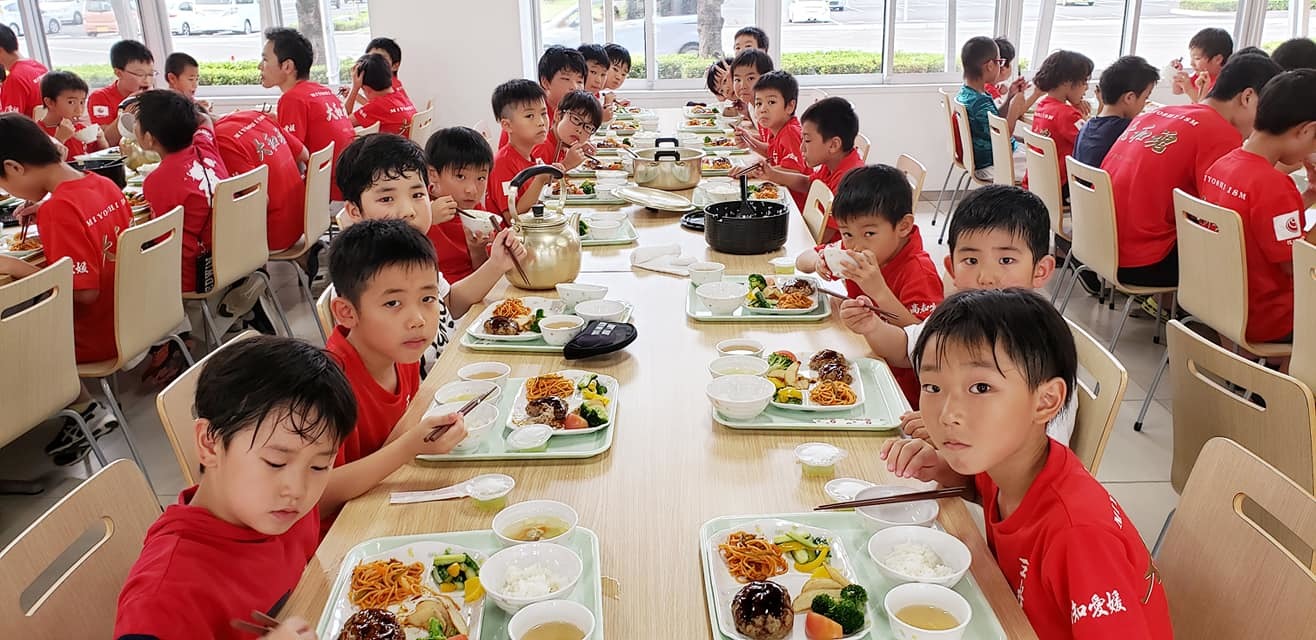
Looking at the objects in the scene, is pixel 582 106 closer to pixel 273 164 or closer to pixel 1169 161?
pixel 273 164

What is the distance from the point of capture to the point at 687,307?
212 centimetres

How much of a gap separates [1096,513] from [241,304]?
328cm

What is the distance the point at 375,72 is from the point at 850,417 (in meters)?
4.46

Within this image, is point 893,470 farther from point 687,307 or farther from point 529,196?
point 529,196

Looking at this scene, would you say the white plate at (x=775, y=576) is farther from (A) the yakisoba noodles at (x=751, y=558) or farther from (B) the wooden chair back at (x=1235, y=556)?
(B) the wooden chair back at (x=1235, y=556)

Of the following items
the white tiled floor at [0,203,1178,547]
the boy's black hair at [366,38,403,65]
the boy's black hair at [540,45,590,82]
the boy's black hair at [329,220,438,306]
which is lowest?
the white tiled floor at [0,203,1178,547]

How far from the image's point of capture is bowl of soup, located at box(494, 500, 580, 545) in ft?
3.93

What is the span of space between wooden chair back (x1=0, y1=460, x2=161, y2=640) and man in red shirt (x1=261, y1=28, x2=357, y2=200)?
354 cm

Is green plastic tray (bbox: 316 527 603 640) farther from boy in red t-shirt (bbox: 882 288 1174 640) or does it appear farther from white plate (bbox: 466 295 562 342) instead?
white plate (bbox: 466 295 562 342)

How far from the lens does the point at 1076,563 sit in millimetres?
1078

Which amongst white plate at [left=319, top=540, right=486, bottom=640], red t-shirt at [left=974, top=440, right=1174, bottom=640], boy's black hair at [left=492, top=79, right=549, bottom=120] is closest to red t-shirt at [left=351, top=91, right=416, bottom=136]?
boy's black hair at [left=492, top=79, right=549, bottom=120]

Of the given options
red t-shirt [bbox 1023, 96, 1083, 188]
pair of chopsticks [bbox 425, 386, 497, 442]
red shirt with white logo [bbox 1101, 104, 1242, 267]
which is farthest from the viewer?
red t-shirt [bbox 1023, 96, 1083, 188]

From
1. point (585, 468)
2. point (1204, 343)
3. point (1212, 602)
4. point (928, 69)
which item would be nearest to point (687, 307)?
point (585, 468)

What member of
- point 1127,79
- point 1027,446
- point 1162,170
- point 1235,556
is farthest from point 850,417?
point 1127,79
